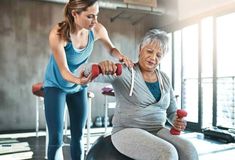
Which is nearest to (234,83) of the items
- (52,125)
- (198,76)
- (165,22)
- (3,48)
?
(198,76)

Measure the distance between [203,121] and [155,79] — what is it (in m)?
3.69

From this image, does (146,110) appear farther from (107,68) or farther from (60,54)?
(60,54)

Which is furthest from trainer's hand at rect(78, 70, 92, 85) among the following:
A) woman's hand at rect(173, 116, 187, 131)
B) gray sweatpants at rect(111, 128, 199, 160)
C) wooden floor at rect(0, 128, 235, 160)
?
wooden floor at rect(0, 128, 235, 160)

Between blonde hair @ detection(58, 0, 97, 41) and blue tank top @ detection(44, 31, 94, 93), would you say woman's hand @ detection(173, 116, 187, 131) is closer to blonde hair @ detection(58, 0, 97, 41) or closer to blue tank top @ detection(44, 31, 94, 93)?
blue tank top @ detection(44, 31, 94, 93)

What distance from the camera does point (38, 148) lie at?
3342 mm

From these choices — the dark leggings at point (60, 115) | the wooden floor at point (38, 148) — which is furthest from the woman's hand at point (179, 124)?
the wooden floor at point (38, 148)

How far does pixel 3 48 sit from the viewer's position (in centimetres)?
469

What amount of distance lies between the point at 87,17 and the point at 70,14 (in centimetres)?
12

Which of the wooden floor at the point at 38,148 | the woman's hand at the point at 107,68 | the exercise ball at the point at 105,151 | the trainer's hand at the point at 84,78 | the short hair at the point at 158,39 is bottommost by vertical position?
the wooden floor at the point at 38,148

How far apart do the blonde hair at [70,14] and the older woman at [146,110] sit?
337 mm

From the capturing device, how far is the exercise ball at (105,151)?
1127 mm

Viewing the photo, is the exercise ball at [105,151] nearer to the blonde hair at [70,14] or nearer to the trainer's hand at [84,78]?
the trainer's hand at [84,78]

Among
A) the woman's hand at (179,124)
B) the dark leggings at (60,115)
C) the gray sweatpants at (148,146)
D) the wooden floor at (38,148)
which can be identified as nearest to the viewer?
the gray sweatpants at (148,146)

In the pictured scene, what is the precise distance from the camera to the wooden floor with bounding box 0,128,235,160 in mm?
2885
